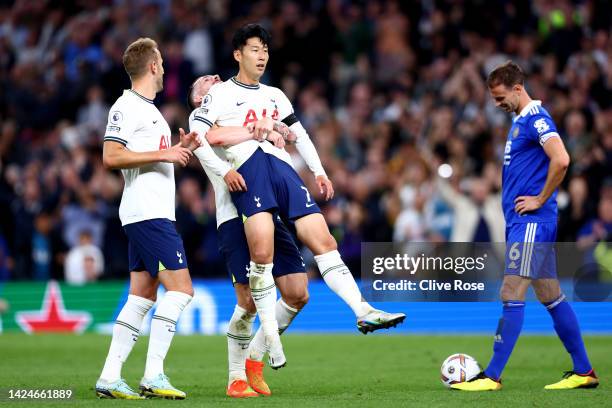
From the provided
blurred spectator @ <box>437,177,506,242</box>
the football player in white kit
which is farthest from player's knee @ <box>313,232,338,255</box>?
blurred spectator @ <box>437,177,506,242</box>

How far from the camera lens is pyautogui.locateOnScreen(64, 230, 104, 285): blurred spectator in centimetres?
1753

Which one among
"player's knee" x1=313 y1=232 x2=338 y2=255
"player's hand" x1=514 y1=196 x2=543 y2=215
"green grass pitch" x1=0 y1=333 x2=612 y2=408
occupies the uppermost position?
"player's hand" x1=514 y1=196 x2=543 y2=215

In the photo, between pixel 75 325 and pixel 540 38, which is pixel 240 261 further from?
pixel 540 38

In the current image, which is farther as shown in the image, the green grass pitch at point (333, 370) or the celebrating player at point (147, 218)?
the celebrating player at point (147, 218)

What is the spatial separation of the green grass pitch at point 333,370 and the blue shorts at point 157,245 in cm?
102

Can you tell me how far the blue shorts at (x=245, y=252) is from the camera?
29.1 feet

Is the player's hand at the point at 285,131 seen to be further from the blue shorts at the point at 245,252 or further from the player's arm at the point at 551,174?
the player's arm at the point at 551,174

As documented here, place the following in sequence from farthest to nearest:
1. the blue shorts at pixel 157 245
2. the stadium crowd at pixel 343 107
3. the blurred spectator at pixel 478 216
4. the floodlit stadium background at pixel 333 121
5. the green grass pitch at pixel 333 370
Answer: the stadium crowd at pixel 343 107
the floodlit stadium background at pixel 333 121
the blurred spectator at pixel 478 216
the blue shorts at pixel 157 245
the green grass pitch at pixel 333 370

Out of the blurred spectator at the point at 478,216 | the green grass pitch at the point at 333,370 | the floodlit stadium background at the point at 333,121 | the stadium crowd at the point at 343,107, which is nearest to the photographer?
the green grass pitch at the point at 333,370

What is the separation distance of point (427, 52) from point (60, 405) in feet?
42.6

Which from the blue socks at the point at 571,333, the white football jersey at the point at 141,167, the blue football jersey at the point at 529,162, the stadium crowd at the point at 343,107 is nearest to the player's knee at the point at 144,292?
the white football jersey at the point at 141,167

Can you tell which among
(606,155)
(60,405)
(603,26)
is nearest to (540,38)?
(603,26)

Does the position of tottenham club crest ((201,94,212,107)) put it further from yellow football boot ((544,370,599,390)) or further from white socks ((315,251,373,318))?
yellow football boot ((544,370,599,390))

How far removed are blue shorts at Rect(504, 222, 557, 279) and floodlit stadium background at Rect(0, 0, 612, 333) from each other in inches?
230
